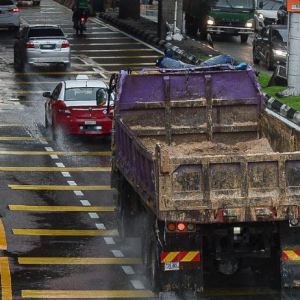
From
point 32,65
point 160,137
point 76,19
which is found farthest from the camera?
point 76,19

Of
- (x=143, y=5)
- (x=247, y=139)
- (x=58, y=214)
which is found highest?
(x=247, y=139)

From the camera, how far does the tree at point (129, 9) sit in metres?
58.5

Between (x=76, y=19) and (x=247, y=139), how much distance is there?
1371 inches

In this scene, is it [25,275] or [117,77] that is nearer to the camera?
[25,275]

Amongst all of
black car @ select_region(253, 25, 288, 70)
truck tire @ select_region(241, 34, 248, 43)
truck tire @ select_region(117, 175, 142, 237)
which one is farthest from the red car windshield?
truck tire @ select_region(241, 34, 248, 43)

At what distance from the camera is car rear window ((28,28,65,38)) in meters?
43.1

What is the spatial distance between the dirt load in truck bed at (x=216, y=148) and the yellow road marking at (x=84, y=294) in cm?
295

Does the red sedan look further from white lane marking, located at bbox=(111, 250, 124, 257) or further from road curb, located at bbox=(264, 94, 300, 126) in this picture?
white lane marking, located at bbox=(111, 250, 124, 257)

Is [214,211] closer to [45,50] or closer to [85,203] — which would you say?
[85,203]

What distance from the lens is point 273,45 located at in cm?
4031

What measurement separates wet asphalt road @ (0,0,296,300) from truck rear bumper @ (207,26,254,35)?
14.2 metres

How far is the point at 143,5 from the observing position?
242 ft

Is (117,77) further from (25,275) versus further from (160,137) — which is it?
(25,275)

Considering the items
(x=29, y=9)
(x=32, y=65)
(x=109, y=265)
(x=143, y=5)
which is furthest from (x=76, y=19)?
(x=109, y=265)
